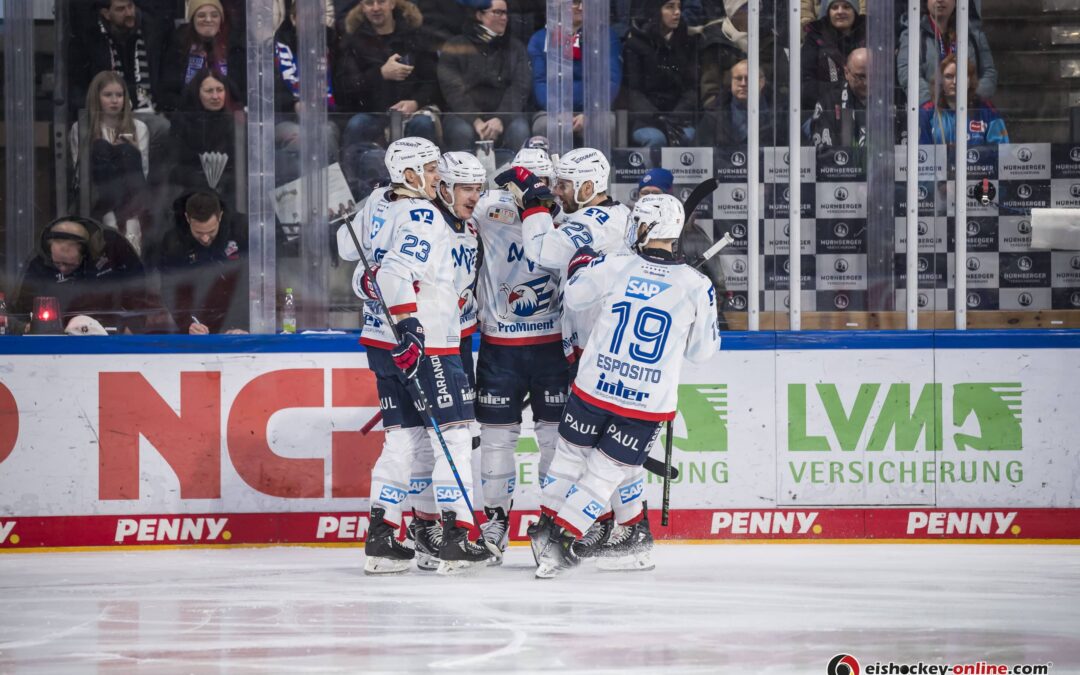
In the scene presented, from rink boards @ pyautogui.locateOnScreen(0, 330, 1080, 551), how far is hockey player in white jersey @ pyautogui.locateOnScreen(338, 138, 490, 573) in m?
0.79

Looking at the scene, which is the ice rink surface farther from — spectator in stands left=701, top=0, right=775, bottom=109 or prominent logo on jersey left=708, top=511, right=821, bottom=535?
spectator in stands left=701, top=0, right=775, bottom=109

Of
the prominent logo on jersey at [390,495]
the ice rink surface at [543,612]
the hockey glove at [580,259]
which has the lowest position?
the ice rink surface at [543,612]

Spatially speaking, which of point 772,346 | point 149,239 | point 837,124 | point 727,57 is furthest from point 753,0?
point 149,239

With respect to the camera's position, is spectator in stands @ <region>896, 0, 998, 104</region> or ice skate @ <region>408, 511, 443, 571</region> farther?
spectator in stands @ <region>896, 0, 998, 104</region>

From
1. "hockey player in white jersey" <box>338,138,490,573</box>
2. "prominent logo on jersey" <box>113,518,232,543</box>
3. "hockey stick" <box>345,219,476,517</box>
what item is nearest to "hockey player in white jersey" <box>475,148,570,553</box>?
"hockey player in white jersey" <box>338,138,490,573</box>

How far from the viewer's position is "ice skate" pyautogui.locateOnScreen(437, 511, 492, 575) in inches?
216

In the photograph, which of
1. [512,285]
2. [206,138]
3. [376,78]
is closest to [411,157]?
[512,285]

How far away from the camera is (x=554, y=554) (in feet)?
17.7

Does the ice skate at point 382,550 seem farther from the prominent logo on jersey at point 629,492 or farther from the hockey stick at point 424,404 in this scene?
the prominent logo on jersey at point 629,492

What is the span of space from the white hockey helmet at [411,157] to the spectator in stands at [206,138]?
4.31 feet

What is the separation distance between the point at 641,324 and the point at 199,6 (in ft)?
9.30

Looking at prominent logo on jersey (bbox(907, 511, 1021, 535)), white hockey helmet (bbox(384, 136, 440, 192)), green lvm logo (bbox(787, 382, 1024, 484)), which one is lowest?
prominent logo on jersey (bbox(907, 511, 1021, 535))

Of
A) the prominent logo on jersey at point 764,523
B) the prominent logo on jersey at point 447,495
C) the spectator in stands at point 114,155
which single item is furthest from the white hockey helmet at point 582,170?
the spectator in stands at point 114,155

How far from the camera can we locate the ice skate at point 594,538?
221 inches
